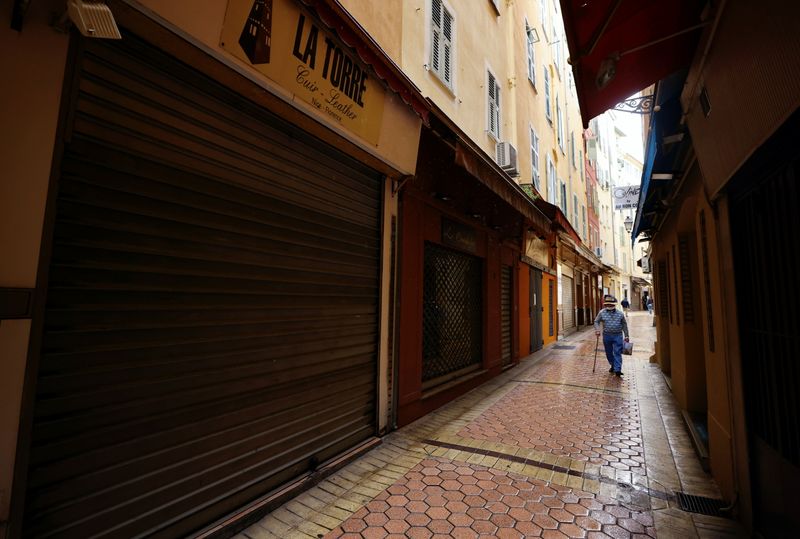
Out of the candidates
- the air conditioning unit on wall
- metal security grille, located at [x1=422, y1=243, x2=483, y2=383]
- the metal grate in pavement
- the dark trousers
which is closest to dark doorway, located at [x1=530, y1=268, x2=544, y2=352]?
the dark trousers

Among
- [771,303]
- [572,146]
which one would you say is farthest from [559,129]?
[771,303]

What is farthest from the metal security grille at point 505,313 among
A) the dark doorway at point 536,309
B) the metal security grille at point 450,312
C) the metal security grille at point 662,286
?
the metal security grille at point 662,286

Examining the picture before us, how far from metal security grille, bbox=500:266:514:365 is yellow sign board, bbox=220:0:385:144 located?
6494 millimetres

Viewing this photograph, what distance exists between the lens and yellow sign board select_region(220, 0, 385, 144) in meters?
2.68

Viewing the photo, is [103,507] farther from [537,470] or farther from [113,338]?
[537,470]

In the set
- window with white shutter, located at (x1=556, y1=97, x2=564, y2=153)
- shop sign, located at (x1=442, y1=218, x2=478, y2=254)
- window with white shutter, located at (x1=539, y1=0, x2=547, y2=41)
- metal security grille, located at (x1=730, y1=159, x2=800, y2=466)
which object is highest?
window with white shutter, located at (x1=539, y1=0, x2=547, y2=41)

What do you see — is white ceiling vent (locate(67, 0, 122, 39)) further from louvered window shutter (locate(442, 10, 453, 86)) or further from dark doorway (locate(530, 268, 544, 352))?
dark doorway (locate(530, 268, 544, 352))

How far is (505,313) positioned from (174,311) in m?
8.45

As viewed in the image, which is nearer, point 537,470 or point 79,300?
point 79,300

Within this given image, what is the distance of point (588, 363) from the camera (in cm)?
→ 1042

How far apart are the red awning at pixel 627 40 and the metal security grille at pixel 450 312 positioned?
3409 millimetres

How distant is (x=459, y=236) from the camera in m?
7.18

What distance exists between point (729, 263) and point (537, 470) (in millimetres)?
2757

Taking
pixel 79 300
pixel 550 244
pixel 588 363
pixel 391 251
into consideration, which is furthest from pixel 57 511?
pixel 550 244
